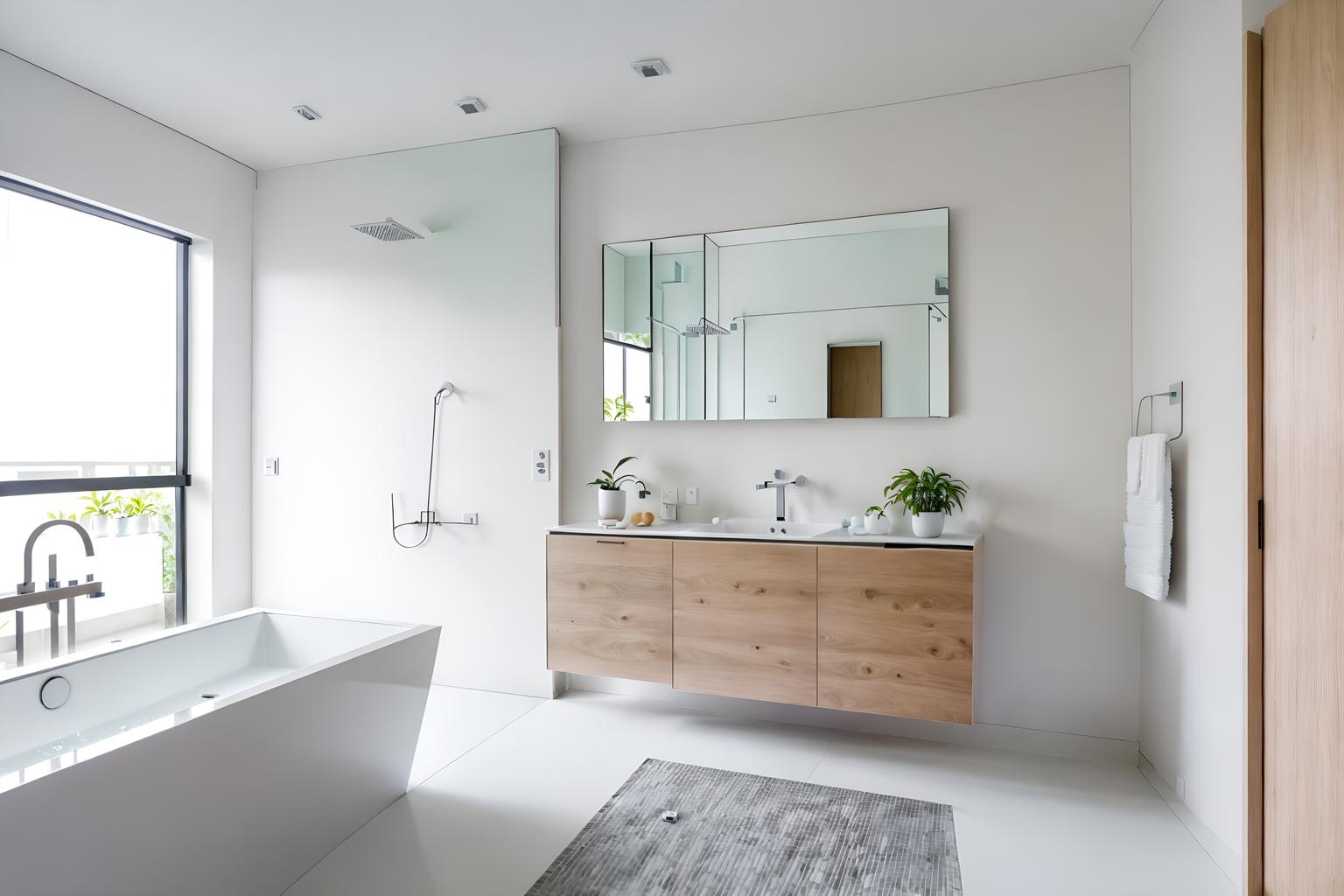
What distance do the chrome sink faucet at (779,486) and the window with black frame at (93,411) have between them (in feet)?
9.37

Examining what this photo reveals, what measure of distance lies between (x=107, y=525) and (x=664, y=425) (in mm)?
2706

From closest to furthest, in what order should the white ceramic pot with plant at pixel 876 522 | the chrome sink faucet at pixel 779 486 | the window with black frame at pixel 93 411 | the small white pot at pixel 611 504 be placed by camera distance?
the white ceramic pot with plant at pixel 876 522, the window with black frame at pixel 93 411, the chrome sink faucet at pixel 779 486, the small white pot at pixel 611 504

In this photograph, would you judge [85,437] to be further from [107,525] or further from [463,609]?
[463,609]

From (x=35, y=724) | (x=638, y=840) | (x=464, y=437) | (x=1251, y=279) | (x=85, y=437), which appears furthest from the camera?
(x=464, y=437)

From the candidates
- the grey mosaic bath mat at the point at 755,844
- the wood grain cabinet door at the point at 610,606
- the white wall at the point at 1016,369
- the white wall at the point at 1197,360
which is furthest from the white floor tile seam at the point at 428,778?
the white wall at the point at 1197,360

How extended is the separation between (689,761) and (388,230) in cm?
272

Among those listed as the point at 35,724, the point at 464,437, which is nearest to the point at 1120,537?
the point at 464,437

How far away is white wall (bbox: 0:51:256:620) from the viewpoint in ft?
11.2

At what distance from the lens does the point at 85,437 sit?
3439 millimetres

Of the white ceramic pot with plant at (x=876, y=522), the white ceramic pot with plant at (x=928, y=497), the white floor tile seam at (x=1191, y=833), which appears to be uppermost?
the white ceramic pot with plant at (x=928, y=497)

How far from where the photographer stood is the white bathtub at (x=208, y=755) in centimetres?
139

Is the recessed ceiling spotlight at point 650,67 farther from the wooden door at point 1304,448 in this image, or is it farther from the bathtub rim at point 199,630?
the bathtub rim at point 199,630

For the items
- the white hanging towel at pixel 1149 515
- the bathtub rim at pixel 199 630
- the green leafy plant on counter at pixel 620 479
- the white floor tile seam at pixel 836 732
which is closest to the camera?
the bathtub rim at pixel 199 630

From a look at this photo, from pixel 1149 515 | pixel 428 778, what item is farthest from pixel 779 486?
pixel 428 778
